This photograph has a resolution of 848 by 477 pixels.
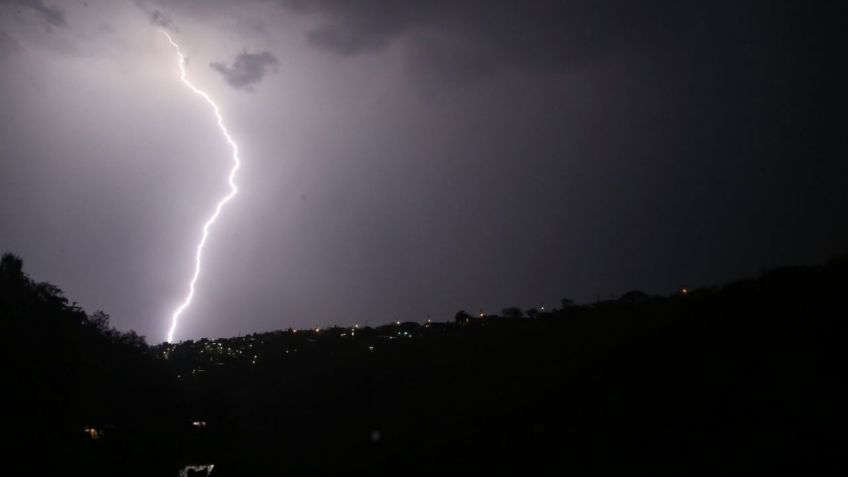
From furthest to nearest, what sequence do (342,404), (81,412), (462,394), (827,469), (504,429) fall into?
(342,404) < (462,394) < (504,429) < (81,412) < (827,469)

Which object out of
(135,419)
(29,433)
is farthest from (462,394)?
(29,433)

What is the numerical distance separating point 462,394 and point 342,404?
8.20 metres

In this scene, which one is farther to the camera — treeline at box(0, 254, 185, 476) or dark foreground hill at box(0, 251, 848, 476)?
dark foreground hill at box(0, 251, 848, 476)

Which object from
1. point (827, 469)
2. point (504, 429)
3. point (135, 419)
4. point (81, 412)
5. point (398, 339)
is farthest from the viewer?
point (398, 339)

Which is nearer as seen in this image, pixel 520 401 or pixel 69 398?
pixel 69 398

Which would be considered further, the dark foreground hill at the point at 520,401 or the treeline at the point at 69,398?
the dark foreground hill at the point at 520,401

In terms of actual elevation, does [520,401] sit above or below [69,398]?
below

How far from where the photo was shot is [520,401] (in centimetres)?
2427

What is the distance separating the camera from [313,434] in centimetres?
2984

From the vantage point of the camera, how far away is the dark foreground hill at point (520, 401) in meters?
14.6

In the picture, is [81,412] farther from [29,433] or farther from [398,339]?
[398,339]

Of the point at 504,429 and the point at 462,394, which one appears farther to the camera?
the point at 462,394

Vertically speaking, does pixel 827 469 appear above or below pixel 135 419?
below

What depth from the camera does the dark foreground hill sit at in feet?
47.8
